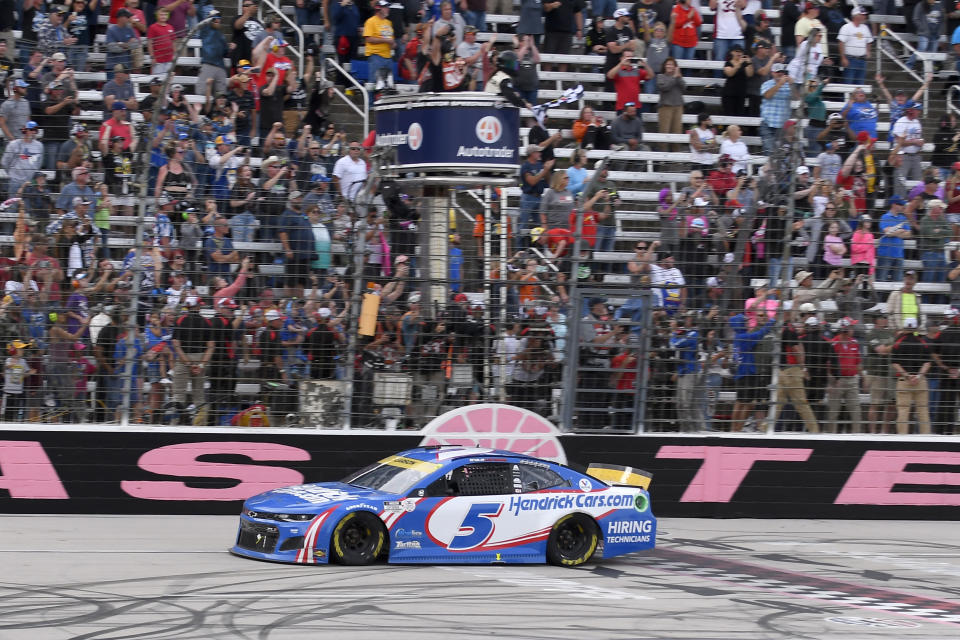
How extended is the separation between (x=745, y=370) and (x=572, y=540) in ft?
13.7

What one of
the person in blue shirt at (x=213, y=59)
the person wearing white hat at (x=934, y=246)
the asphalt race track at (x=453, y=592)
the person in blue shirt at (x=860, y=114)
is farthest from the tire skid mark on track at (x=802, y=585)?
the person in blue shirt at (x=213, y=59)

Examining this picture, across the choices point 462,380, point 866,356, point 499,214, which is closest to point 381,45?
point 499,214

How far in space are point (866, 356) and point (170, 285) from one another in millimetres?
8010

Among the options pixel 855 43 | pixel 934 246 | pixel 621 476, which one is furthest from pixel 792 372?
pixel 855 43

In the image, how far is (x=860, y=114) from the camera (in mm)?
19062

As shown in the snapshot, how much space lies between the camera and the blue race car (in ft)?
36.2

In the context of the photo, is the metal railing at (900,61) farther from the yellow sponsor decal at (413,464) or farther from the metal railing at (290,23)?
the yellow sponsor decal at (413,464)

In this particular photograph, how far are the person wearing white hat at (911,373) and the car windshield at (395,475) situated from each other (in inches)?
257

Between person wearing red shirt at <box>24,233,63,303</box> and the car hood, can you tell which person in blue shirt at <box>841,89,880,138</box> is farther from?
person wearing red shirt at <box>24,233,63,303</box>

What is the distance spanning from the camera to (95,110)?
669 inches

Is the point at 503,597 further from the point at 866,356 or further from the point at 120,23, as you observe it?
the point at 120,23

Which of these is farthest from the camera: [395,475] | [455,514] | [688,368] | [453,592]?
[688,368]

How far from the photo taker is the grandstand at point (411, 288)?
13.8 metres

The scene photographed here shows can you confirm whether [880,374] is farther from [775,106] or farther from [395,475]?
[395,475]
